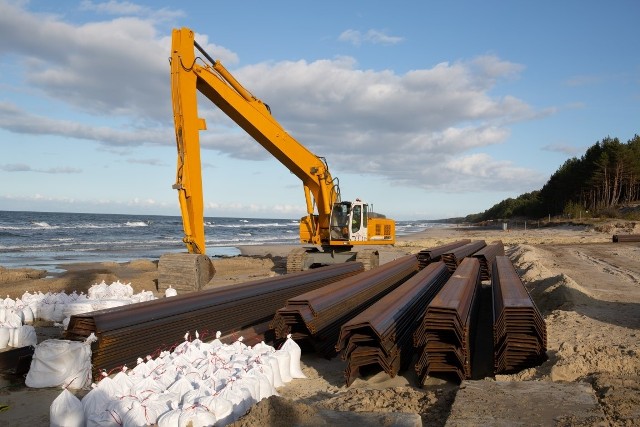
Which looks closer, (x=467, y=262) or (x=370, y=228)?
(x=467, y=262)

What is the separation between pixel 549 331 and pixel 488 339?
3.45ft

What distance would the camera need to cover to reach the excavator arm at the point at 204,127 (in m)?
13.1

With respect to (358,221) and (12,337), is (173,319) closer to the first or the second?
(12,337)

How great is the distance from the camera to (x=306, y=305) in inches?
291

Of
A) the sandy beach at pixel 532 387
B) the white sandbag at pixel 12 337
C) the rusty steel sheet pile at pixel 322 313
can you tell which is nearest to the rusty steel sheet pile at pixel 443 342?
the sandy beach at pixel 532 387

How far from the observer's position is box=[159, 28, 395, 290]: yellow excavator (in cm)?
1315

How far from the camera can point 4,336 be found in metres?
7.77

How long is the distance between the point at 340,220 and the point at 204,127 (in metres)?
5.36

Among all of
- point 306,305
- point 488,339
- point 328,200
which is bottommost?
point 488,339

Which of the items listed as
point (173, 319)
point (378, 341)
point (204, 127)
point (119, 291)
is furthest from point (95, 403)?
point (204, 127)

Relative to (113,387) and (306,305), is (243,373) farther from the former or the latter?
(306,305)

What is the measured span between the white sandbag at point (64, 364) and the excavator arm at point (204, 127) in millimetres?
7224

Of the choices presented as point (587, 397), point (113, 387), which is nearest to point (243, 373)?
point (113, 387)

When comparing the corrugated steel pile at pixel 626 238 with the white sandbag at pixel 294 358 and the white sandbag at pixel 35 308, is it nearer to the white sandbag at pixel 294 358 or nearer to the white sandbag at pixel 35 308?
the white sandbag at pixel 294 358
